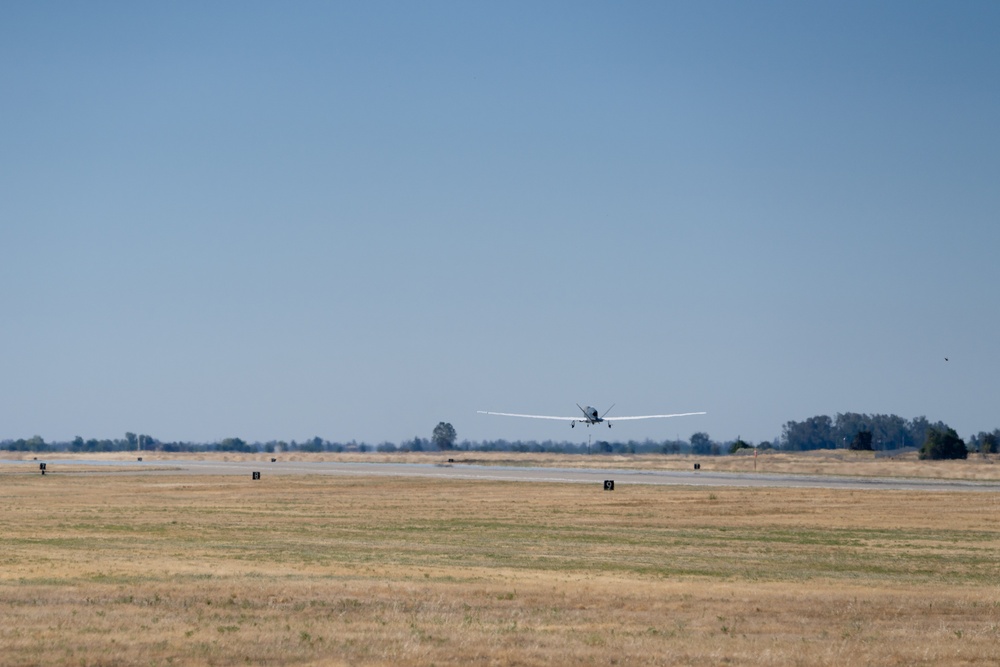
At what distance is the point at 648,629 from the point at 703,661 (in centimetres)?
415

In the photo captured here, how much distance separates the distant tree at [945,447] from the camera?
193m

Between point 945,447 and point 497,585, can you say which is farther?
point 945,447

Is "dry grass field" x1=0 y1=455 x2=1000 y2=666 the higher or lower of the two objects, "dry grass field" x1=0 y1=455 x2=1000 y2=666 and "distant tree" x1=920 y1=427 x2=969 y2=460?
the lower

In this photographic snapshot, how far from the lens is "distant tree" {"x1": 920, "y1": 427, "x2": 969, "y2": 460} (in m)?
193

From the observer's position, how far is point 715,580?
4022cm

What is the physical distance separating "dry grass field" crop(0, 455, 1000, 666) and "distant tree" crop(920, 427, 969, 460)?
12485 cm

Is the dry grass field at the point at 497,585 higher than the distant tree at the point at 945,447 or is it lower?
lower

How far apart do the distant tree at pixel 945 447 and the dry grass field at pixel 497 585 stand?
4915 inches

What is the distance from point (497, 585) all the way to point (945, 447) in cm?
17282

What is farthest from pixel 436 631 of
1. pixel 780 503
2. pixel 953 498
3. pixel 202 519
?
pixel 953 498

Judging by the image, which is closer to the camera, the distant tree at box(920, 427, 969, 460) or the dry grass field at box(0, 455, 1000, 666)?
the dry grass field at box(0, 455, 1000, 666)

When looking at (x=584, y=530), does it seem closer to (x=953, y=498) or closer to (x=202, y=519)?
(x=202, y=519)

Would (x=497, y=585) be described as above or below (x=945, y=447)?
below

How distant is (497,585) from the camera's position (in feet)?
123
